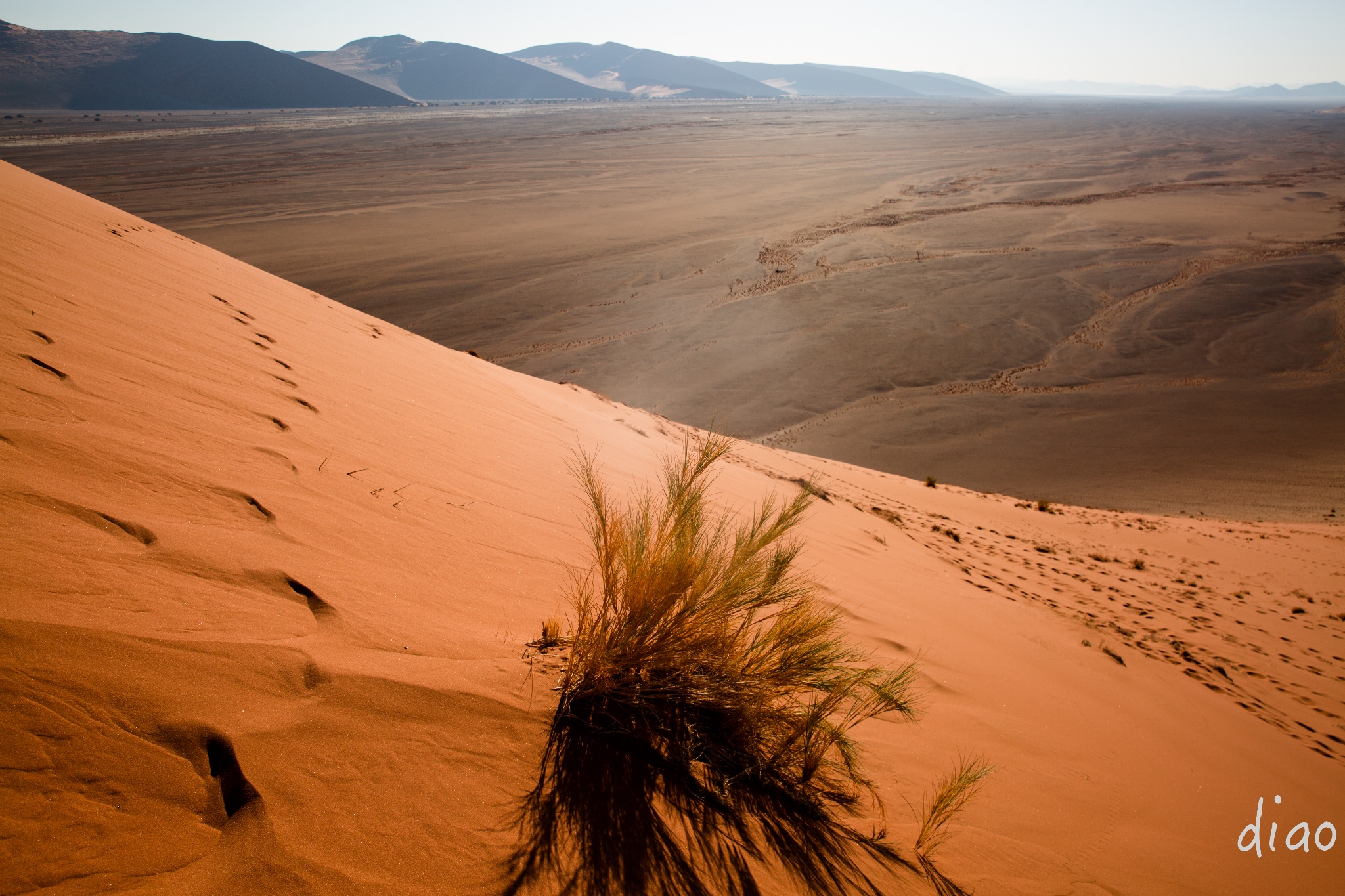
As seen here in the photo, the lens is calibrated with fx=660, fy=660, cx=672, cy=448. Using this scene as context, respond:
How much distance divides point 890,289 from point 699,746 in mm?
16498

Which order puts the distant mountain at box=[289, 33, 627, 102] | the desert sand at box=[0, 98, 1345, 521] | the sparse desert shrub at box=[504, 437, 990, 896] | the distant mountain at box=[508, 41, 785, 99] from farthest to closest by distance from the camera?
1. the distant mountain at box=[508, 41, 785, 99]
2. the distant mountain at box=[289, 33, 627, 102]
3. the desert sand at box=[0, 98, 1345, 521]
4. the sparse desert shrub at box=[504, 437, 990, 896]

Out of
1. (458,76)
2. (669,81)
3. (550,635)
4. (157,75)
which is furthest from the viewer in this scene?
(669,81)

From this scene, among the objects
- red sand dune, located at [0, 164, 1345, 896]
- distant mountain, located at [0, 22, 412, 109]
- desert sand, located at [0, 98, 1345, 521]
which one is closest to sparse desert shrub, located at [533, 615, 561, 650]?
red sand dune, located at [0, 164, 1345, 896]

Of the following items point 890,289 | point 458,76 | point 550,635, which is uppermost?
point 458,76

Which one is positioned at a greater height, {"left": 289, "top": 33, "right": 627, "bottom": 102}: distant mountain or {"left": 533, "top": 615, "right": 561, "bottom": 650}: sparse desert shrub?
{"left": 289, "top": 33, "right": 627, "bottom": 102}: distant mountain

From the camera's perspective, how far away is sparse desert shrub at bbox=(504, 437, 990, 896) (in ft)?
4.62

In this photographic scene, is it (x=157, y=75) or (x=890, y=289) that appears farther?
(x=157, y=75)

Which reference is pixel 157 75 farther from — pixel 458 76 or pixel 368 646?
pixel 368 646

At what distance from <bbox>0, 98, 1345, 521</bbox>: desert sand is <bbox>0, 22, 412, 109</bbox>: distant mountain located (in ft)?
214

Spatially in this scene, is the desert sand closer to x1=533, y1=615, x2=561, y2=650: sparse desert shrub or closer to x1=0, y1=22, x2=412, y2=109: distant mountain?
x1=533, y1=615, x2=561, y2=650: sparse desert shrub

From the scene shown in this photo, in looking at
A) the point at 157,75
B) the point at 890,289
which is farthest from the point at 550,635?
the point at 157,75

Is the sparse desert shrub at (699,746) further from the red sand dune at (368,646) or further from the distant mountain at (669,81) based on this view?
the distant mountain at (669,81)

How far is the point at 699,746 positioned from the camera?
1730mm

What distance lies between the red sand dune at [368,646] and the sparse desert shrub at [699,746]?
4.2 inches
